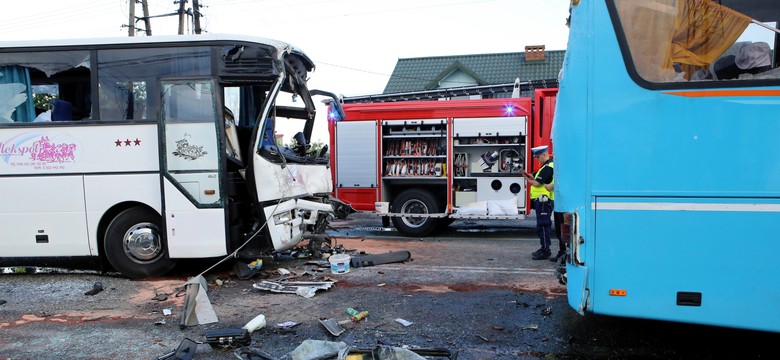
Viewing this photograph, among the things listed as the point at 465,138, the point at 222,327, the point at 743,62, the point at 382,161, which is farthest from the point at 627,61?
the point at 382,161

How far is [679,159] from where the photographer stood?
3.24 meters

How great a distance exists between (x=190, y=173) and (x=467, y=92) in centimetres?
744

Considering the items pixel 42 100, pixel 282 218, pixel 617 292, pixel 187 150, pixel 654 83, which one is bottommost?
pixel 617 292

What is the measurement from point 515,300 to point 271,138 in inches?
148

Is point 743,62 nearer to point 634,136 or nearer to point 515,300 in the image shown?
point 634,136

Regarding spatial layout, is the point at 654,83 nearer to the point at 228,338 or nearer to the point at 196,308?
A: the point at 228,338

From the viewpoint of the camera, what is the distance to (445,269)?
7.02m

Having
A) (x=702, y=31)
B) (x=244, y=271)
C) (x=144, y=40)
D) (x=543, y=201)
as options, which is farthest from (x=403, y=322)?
(x=144, y=40)

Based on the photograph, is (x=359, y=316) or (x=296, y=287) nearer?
(x=359, y=316)

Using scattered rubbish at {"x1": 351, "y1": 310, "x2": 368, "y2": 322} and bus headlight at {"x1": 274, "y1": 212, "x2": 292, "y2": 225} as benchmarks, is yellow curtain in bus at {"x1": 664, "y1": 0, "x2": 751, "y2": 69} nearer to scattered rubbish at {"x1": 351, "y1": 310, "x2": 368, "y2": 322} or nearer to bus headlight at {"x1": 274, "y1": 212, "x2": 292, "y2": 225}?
scattered rubbish at {"x1": 351, "y1": 310, "x2": 368, "y2": 322}

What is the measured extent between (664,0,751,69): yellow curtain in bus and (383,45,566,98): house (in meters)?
21.0

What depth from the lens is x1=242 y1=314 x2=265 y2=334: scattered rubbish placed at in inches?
181

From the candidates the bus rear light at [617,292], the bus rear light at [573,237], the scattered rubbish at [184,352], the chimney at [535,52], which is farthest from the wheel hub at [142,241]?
the chimney at [535,52]

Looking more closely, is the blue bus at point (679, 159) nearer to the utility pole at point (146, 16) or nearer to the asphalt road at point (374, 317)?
the asphalt road at point (374, 317)
